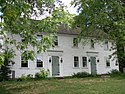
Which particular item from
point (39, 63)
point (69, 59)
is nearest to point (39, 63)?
point (39, 63)

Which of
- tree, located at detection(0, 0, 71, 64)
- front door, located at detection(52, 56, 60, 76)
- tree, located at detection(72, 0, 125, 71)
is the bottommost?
front door, located at detection(52, 56, 60, 76)

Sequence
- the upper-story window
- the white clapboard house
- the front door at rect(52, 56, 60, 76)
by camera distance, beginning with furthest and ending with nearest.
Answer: the front door at rect(52, 56, 60, 76) → the upper-story window → the white clapboard house

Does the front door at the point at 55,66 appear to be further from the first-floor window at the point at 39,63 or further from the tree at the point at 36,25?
the tree at the point at 36,25

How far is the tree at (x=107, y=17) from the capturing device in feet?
80.0

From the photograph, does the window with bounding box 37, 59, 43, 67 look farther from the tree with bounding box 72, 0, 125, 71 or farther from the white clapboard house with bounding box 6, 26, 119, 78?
the tree with bounding box 72, 0, 125, 71

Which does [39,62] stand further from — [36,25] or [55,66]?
[36,25]

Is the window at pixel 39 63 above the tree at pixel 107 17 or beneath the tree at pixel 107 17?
beneath

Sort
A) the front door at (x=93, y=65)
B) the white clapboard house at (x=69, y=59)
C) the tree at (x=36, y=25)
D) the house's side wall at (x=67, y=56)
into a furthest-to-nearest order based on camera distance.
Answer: the front door at (x=93, y=65) < the white clapboard house at (x=69, y=59) < the house's side wall at (x=67, y=56) < the tree at (x=36, y=25)

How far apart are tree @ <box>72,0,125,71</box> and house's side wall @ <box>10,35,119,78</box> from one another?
5.28 metres

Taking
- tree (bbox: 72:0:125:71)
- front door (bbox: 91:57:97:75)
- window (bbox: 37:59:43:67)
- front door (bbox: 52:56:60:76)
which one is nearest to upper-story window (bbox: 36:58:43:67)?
window (bbox: 37:59:43:67)

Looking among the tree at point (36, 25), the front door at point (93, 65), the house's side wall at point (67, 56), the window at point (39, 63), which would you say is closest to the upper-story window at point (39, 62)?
the window at point (39, 63)

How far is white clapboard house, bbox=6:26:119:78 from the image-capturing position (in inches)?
1222

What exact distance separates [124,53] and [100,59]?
10.3 m

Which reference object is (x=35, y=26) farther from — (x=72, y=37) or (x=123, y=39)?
(x=72, y=37)
